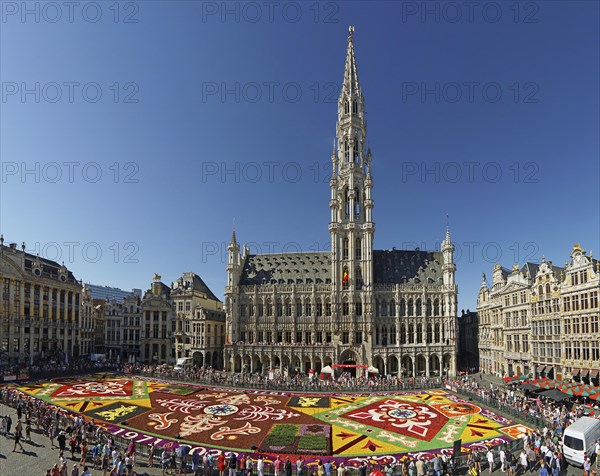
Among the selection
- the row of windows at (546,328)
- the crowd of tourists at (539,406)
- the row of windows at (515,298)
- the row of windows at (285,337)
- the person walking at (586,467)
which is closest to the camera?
the person walking at (586,467)

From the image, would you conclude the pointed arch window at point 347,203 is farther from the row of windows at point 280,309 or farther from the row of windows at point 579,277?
the row of windows at point 579,277

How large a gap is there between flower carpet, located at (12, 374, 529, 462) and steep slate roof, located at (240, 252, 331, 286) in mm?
30400

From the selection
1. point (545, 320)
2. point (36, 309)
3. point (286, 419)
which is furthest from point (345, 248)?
point (36, 309)

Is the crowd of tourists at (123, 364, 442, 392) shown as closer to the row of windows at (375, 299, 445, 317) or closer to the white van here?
the row of windows at (375, 299, 445, 317)

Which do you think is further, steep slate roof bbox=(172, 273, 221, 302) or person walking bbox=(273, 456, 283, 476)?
steep slate roof bbox=(172, 273, 221, 302)

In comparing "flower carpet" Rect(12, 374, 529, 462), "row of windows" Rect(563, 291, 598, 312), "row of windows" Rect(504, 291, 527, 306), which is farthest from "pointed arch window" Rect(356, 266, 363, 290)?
"row of windows" Rect(563, 291, 598, 312)

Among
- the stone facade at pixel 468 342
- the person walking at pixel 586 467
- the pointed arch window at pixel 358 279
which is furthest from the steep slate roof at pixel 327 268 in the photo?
the person walking at pixel 586 467

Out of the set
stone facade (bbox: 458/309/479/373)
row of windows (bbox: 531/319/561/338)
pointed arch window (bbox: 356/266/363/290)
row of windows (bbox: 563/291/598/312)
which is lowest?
stone facade (bbox: 458/309/479/373)

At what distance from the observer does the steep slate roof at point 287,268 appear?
262 feet

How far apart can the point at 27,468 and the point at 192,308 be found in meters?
59.2

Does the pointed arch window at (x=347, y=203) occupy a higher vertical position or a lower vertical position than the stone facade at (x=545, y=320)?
higher

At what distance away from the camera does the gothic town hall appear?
73.1 m

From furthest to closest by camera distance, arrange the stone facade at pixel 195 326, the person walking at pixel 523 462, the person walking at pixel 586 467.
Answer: the stone facade at pixel 195 326 → the person walking at pixel 523 462 → the person walking at pixel 586 467

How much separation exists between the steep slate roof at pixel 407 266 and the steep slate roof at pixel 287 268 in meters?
10.1
